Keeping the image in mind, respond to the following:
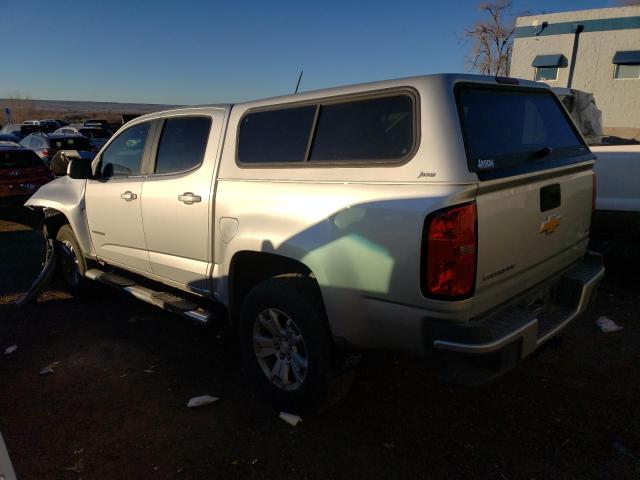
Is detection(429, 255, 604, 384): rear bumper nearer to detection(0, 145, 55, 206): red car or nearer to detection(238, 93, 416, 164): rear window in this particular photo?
detection(238, 93, 416, 164): rear window

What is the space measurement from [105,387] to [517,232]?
3.00 metres

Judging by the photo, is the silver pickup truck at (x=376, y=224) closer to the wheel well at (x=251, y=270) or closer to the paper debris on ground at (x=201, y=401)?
the wheel well at (x=251, y=270)

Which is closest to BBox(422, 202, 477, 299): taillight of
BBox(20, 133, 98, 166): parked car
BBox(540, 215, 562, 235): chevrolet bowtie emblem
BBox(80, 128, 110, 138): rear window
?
BBox(540, 215, 562, 235): chevrolet bowtie emblem

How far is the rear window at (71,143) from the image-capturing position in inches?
553

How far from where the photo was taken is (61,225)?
17.5 ft

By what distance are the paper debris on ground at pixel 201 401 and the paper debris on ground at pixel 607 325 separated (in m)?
3.38

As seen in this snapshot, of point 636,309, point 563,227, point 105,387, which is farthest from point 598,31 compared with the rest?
point 105,387

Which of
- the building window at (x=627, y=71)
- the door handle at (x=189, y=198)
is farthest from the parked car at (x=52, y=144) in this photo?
the building window at (x=627, y=71)

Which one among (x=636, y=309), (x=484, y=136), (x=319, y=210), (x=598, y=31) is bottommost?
(x=636, y=309)

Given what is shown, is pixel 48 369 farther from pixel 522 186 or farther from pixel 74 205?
pixel 522 186

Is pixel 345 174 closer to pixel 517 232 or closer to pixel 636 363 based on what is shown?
pixel 517 232

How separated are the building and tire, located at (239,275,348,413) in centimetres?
2759

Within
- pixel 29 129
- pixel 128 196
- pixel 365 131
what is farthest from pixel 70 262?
pixel 29 129

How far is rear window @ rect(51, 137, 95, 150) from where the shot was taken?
14.0 meters
